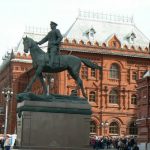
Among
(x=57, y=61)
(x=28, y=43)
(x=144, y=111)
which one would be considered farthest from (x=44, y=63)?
(x=144, y=111)

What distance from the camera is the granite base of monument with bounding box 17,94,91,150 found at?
16.1m

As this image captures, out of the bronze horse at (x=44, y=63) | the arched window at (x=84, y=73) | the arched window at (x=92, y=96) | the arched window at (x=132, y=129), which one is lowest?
the arched window at (x=132, y=129)

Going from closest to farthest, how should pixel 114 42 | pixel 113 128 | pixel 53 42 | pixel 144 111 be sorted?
pixel 53 42
pixel 144 111
pixel 113 128
pixel 114 42

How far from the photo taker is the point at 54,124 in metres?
16.4

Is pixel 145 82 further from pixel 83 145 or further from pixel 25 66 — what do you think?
pixel 25 66

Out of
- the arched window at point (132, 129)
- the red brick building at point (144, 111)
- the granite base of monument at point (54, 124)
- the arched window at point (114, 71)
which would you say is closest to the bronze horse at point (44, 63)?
the granite base of monument at point (54, 124)

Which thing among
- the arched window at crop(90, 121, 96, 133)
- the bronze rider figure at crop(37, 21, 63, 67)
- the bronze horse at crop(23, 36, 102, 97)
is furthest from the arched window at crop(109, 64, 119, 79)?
the bronze rider figure at crop(37, 21, 63, 67)

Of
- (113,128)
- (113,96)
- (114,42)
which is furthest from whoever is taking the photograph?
(114,42)

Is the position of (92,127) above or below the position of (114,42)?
below

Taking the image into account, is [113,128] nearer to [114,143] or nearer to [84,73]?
[84,73]

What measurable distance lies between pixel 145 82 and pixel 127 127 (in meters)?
19.9

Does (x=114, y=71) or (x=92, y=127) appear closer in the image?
(x=92, y=127)

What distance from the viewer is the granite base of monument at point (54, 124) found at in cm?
1606

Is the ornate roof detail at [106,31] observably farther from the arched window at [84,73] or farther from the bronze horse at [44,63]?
the bronze horse at [44,63]
